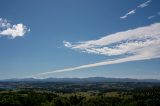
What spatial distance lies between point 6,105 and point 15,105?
8735mm

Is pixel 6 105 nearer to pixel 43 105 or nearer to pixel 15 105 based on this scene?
pixel 15 105

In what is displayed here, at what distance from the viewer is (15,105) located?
197 m

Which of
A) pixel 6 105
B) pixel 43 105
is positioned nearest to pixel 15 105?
pixel 6 105

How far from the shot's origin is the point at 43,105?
651 feet

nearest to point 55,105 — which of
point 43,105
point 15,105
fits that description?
point 43,105

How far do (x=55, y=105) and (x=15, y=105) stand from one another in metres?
32.1

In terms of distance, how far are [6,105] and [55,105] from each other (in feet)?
126

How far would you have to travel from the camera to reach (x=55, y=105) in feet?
654

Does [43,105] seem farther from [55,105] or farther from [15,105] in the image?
[15,105]

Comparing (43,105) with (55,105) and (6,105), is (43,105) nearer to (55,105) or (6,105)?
(55,105)

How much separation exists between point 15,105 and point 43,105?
22.4 metres

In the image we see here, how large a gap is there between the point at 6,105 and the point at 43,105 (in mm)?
28863
